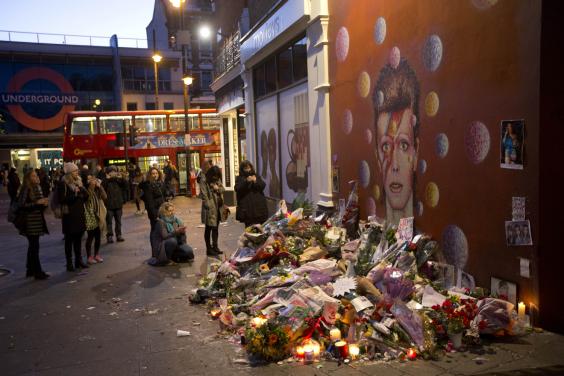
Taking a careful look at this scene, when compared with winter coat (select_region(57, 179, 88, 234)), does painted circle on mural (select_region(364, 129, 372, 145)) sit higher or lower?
higher

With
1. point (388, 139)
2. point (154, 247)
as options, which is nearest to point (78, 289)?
point (154, 247)

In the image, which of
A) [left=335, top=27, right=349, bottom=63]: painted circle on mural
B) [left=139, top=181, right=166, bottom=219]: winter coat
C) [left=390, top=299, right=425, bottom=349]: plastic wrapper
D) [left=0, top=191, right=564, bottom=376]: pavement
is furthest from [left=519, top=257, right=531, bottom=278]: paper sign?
[left=139, top=181, right=166, bottom=219]: winter coat

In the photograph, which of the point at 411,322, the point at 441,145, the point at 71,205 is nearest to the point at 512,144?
the point at 441,145

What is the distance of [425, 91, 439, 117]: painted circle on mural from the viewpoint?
615 centimetres

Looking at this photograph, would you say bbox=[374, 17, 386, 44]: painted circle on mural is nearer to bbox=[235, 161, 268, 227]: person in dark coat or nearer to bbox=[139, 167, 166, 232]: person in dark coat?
bbox=[235, 161, 268, 227]: person in dark coat

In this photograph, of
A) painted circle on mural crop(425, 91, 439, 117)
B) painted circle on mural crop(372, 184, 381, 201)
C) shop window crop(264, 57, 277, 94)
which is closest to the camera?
painted circle on mural crop(425, 91, 439, 117)

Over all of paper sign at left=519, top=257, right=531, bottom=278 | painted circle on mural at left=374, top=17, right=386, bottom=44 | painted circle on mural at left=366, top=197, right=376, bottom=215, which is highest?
painted circle on mural at left=374, top=17, right=386, bottom=44

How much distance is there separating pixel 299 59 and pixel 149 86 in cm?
4184

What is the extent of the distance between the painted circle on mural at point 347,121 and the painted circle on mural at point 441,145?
2585mm

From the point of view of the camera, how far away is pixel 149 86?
5012 centimetres

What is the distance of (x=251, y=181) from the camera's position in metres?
9.31

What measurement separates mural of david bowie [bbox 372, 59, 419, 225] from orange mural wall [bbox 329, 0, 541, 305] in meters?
0.03

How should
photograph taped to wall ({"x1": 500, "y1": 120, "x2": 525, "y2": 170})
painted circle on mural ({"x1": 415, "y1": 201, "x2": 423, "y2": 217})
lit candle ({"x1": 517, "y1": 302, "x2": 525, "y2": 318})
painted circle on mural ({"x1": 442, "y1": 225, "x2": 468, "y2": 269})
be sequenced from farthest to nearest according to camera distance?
1. painted circle on mural ({"x1": 415, "y1": 201, "x2": 423, "y2": 217})
2. painted circle on mural ({"x1": 442, "y1": 225, "x2": 468, "y2": 269})
3. lit candle ({"x1": 517, "y1": 302, "x2": 525, "y2": 318})
4. photograph taped to wall ({"x1": 500, "y1": 120, "x2": 525, "y2": 170})

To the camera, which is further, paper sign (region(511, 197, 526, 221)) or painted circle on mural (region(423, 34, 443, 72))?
painted circle on mural (region(423, 34, 443, 72))
